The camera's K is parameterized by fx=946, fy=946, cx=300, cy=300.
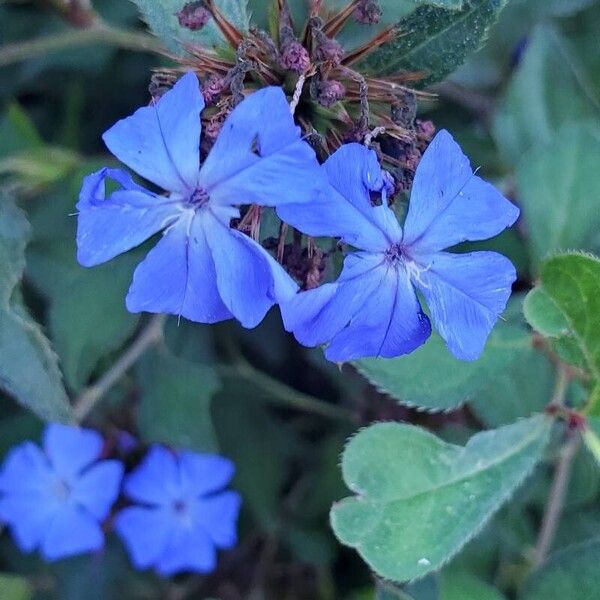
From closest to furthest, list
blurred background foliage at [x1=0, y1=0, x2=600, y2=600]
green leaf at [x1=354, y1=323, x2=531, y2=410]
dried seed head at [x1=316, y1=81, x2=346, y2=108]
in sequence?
dried seed head at [x1=316, y1=81, x2=346, y2=108] < green leaf at [x1=354, y1=323, x2=531, y2=410] < blurred background foliage at [x1=0, y1=0, x2=600, y2=600]

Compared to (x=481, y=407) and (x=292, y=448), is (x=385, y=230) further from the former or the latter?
(x=292, y=448)

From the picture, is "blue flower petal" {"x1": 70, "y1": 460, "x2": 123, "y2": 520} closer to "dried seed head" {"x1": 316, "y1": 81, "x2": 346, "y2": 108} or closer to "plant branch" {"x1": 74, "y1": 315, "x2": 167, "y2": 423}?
"plant branch" {"x1": 74, "y1": 315, "x2": 167, "y2": 423}

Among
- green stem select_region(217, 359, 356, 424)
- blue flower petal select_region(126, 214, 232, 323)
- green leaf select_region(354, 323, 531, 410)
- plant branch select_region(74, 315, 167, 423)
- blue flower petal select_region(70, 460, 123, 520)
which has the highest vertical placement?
blue flower petal select_region(126, 214, 232, 323)

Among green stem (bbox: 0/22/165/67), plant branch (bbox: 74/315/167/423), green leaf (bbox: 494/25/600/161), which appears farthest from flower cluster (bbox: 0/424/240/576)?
green leaf (bbox: 494/25/600/161)

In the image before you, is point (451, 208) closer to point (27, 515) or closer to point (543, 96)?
point (543, 96)

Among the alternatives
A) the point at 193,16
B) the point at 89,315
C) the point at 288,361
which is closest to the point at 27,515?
the point at 89,315

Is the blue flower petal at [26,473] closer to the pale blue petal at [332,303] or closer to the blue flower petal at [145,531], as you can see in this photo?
the blue flower petal at [145,531]

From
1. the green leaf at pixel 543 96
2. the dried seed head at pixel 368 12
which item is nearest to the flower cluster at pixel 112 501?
the green leaf at pixel 543 96
